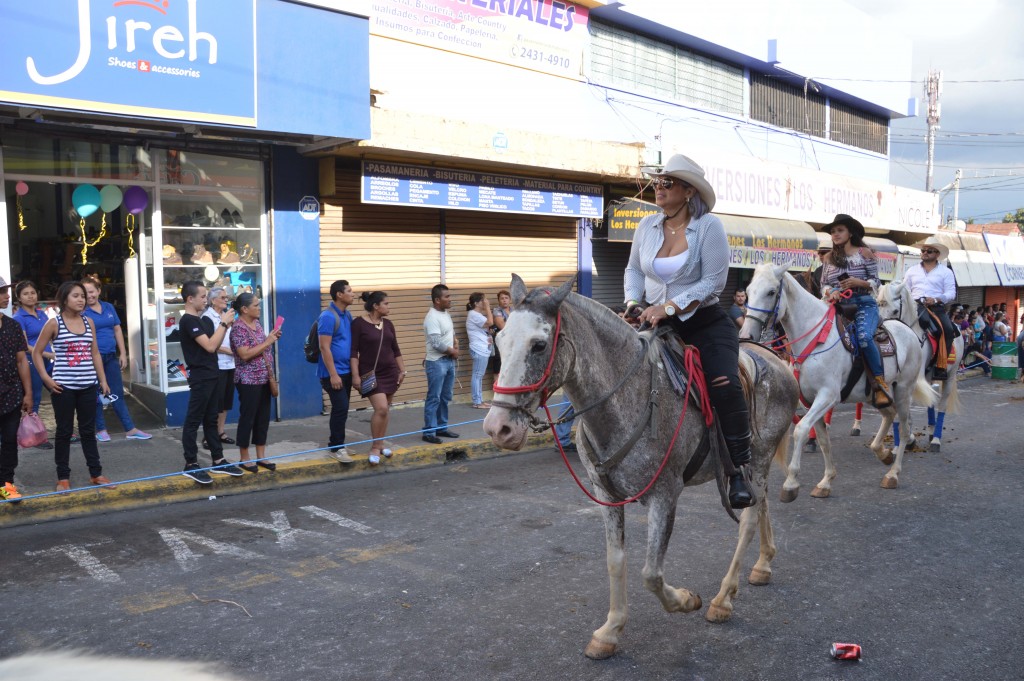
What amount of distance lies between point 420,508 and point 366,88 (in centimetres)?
640

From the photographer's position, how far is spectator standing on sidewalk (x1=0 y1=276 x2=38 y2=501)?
730cm

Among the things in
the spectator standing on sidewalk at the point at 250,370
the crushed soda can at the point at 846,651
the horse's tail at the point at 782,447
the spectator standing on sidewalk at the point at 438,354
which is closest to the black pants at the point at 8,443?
the spectator standing on sidewalk at the point at 250,370

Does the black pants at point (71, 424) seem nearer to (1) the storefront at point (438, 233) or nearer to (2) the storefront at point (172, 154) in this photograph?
(2) the storefront at point (172, 154)

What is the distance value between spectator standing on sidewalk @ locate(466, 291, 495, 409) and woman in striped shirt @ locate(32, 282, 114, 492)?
671 centimetres

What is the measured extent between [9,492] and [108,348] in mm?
3051

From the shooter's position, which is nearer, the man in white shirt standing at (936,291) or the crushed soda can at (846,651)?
the crushed soda can at (846,651)

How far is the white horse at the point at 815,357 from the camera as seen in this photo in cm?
782

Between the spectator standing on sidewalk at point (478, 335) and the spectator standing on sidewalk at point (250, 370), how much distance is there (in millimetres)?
5228

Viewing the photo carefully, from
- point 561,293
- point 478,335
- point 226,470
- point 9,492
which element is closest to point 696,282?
point 561,293

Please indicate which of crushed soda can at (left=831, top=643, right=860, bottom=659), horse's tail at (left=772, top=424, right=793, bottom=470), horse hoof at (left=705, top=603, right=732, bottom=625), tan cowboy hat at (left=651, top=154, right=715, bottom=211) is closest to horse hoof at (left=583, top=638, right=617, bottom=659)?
horse hoof at (left=705, top=603, right=732, bottom=625)

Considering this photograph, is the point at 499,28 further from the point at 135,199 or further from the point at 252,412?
the point at 252,412

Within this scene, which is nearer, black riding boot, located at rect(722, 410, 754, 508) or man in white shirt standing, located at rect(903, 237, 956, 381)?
black riding boot, located at rect(722, 410, 754, 508)

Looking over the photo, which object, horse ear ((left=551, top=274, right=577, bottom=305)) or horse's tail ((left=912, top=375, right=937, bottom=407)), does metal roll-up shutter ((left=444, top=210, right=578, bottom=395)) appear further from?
horse ear ((left=551, top=274, right=577, bottom=305))

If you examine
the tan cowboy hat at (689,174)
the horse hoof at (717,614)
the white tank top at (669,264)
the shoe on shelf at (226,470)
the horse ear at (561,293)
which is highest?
the tan cowboy hat at (689,174)
